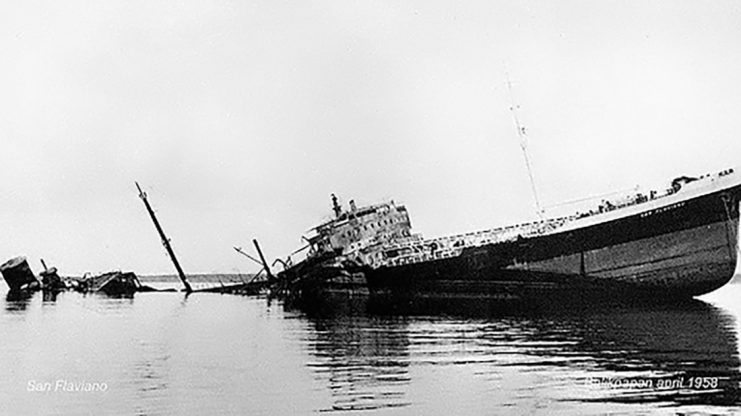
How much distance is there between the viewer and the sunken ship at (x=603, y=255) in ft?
105

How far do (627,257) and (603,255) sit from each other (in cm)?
94

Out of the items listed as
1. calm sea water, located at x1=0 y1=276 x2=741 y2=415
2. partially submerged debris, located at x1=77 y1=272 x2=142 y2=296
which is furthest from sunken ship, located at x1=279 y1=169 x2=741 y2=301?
partially submerged debris, located at x1=77 y1=272 x2=142 y2=296

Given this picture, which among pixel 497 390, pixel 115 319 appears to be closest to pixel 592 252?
pixel 115 319

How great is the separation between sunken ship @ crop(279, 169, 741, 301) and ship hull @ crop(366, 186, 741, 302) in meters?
0.04

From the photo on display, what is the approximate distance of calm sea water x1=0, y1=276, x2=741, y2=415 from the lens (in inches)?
437

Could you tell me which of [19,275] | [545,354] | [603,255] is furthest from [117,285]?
[545,354]

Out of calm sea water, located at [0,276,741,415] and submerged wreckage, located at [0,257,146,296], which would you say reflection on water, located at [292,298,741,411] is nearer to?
calm sea water, located at [0,276,741,415]

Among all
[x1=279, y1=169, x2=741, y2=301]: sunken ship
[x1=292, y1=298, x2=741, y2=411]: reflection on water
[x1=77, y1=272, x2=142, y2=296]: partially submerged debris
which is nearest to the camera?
[x1=292, y1=298, x2=741, y2=411]: reflection on water

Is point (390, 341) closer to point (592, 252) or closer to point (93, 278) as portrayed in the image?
point (592, 252)

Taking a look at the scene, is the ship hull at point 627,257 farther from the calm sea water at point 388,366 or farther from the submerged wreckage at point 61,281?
the submerged wreckage at point 61,281

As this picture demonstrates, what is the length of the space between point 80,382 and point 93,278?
60100 millimetres

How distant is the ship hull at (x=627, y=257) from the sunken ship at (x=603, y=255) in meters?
0.04

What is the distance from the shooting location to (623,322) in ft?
80.1

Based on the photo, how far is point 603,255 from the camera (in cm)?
3316
